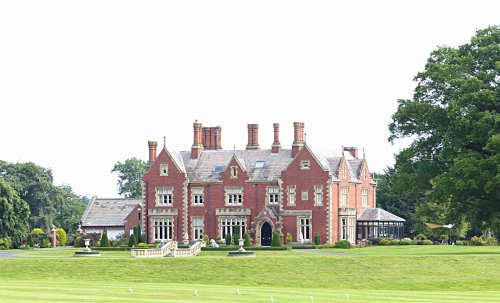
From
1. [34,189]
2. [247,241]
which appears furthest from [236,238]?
[34,189]

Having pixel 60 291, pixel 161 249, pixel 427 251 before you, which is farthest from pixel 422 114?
pixel 60 291

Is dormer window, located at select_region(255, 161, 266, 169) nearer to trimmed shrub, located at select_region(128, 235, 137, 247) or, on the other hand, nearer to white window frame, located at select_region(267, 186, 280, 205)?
white window frame, located at select_region(267, 186, 280, 205)

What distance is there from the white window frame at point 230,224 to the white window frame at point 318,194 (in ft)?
20.6

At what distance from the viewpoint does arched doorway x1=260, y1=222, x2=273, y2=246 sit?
88875 millimetres

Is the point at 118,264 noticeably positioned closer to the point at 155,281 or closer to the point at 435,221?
the point at 155,281

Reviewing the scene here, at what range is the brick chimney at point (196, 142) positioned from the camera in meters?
93.8

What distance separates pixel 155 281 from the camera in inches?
2119

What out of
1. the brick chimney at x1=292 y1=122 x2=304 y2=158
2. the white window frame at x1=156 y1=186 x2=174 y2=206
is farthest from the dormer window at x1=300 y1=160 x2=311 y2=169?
the white window frame at x1=156 y1=186 x2=174 y2=206

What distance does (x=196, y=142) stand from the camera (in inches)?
3698

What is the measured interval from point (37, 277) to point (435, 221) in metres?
46.1

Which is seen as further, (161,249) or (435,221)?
(435,221)

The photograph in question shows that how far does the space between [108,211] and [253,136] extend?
15984 mm

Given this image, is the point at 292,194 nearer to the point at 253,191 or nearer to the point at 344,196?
the point at 253,191

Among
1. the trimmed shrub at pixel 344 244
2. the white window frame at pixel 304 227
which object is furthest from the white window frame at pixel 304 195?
the trimmed shrub at pixel 344 244
